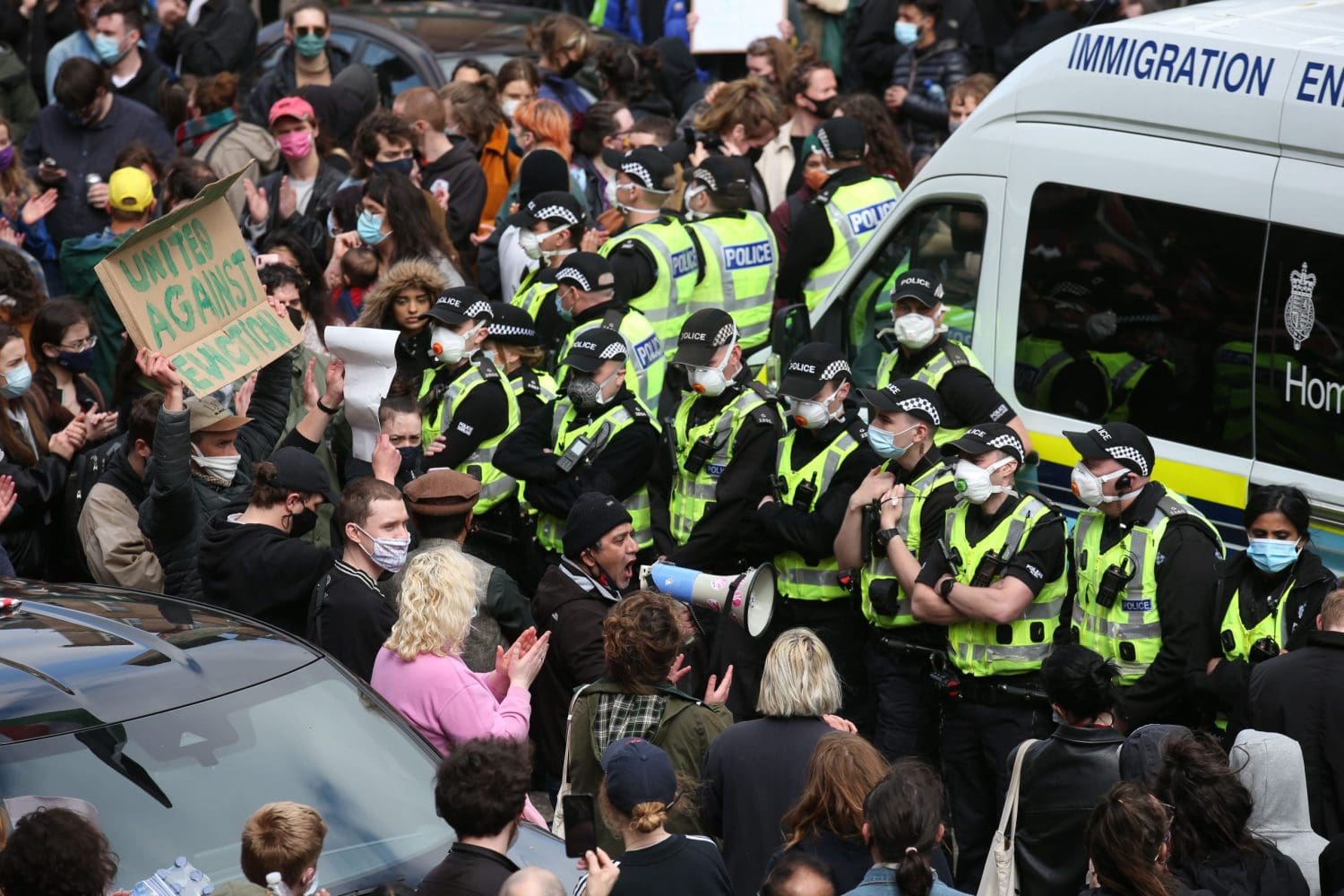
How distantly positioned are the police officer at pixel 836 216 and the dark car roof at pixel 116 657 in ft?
18.1

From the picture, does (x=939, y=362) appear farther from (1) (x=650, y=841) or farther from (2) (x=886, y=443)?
(1) (x=650, y=841)

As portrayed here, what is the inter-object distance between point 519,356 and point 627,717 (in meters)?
3.58

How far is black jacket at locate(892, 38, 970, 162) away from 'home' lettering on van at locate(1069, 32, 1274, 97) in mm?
5632

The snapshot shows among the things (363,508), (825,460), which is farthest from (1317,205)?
(363,508)

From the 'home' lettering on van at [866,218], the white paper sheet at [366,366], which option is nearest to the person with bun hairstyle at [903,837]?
the white paper sheet at [366,366]

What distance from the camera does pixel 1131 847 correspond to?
470 cm

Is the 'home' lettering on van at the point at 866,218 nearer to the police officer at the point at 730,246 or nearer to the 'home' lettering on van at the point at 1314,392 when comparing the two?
the police officer at the point at 730,246

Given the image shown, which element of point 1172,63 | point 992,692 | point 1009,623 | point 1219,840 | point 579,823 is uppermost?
point 1172,63

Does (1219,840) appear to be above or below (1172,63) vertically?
below

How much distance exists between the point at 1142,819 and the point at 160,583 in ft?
14.8

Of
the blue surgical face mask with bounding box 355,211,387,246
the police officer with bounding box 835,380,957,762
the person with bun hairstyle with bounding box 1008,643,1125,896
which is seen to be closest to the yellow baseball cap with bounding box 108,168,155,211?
the blue surgical face mask with bounding box 355,211,387,246

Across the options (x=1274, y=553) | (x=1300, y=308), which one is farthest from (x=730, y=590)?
(x=1300, y=308)

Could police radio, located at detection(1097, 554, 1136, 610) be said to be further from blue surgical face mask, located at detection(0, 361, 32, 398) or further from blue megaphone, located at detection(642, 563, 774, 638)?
blue surgical face mask, located at detection(0, 361, 32, 398)

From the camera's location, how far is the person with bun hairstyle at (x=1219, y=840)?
200 inches
